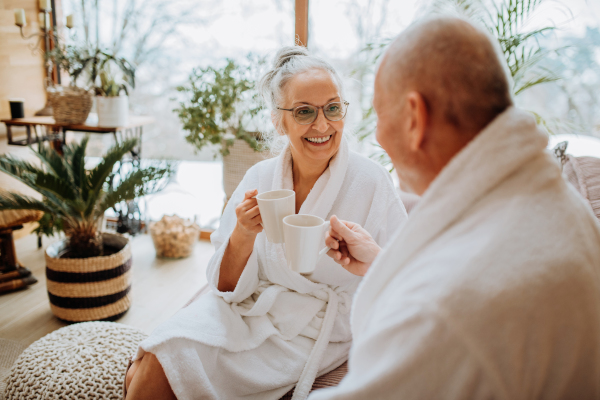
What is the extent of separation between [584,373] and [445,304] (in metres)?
0.25

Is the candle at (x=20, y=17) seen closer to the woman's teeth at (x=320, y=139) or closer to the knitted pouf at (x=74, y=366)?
the knitted pouf at (x=74, y=366)

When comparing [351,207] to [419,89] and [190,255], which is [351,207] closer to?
[419,89]

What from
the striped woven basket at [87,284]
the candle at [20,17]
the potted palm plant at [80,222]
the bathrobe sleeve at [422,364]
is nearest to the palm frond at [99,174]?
the potted palm plant at [80,222]

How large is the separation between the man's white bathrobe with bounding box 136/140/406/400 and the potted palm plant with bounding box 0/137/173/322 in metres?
1.03

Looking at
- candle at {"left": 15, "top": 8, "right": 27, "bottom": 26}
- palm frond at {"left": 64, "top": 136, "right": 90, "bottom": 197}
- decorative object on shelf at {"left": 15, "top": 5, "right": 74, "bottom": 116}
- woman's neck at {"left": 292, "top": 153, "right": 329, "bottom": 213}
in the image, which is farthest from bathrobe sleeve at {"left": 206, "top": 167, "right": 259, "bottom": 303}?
candle at {"left": 15, "top": 8, "right": 27, "bottom": 26}

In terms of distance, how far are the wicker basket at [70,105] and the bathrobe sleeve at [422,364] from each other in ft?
10.3

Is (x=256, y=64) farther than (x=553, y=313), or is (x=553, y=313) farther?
(x=256, y=64)

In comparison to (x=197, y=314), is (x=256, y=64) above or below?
above

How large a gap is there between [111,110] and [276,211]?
2471 millimetres

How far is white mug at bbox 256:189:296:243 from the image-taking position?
102 centimetres

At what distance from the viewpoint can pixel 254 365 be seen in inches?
47.1

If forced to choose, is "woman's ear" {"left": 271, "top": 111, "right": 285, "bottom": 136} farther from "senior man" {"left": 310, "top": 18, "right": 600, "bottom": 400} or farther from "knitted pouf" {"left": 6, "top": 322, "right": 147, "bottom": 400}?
Result: "knitted pouf" {"left": 6, "top": 322, "right": 147, "bottom": 400}

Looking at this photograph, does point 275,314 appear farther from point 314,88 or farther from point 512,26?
point 512,26

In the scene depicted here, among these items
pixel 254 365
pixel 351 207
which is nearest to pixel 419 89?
pixel 351 207
